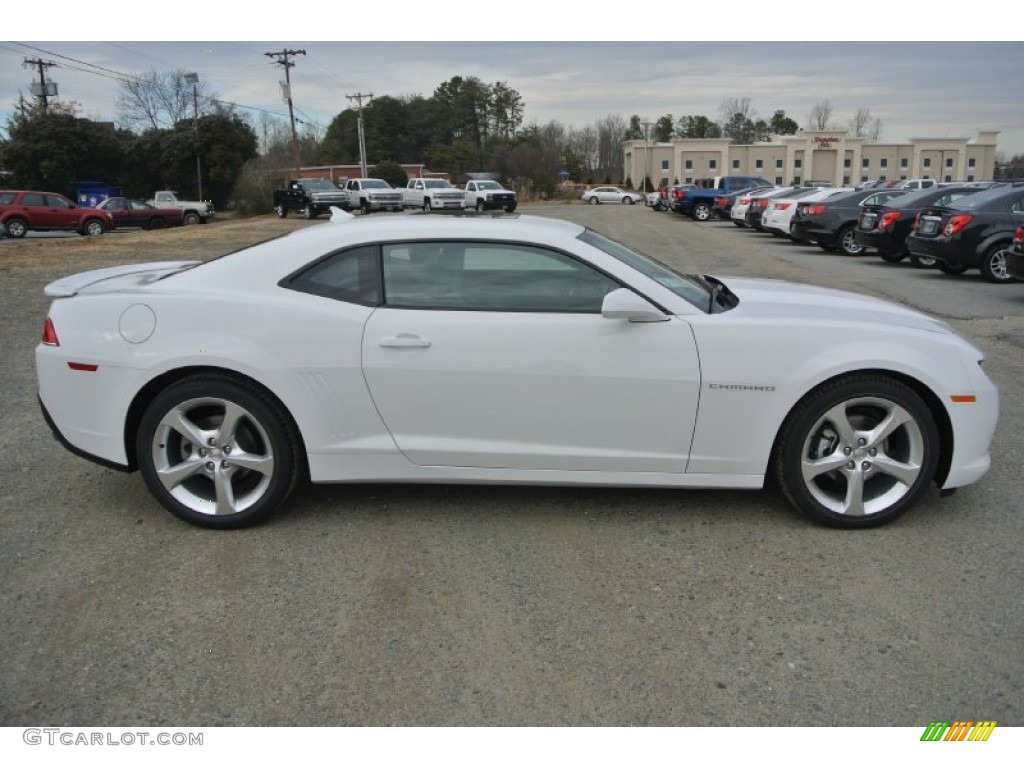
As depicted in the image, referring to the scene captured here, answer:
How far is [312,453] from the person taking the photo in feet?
13.1

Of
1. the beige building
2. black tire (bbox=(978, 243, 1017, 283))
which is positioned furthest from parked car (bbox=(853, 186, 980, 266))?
the beige building

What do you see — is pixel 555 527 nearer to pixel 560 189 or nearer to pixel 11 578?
pixel 11 578

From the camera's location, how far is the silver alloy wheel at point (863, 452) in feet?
12.8

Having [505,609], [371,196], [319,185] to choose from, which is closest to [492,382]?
[505,609]

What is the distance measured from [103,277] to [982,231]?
502 inches

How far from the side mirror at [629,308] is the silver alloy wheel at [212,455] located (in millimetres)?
1695

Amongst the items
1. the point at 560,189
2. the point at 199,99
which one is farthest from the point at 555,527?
the point at 560,189

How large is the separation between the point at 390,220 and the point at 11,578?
2343 millimetres

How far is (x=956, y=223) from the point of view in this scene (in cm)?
1323

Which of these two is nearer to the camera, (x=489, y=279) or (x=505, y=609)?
(x=505, y=609)

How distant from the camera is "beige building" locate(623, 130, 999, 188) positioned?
91000mm

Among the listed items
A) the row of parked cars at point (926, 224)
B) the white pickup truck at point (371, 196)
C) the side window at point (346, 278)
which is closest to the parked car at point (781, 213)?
the row of parked cars at point (926, 224)

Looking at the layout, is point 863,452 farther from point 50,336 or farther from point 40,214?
point 40,214

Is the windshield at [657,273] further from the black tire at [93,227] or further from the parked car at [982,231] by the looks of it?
the black tire at [93,227]
